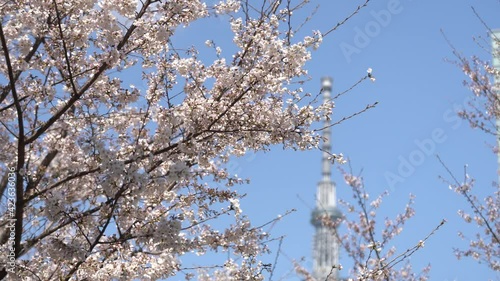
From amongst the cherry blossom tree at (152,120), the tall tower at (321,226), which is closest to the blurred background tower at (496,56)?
the cherry blossom tree at (152,120)

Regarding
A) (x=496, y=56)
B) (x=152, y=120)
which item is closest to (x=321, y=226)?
(x=496, y=56)

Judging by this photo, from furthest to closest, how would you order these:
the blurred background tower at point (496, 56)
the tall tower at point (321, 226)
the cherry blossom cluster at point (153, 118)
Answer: the tall tower at point (321, 226) < the blurred background tower at point (496, 56) < the cherry blossom cluster at point (153, 118)

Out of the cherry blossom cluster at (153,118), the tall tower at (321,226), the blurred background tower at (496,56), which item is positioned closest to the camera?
the cherry blossom cluster at (153,118)

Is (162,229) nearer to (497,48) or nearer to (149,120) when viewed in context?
(149,120)

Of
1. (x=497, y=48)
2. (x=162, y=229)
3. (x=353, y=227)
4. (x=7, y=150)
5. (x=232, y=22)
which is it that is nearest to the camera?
(x=162, y=229)

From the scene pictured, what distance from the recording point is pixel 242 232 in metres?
4.46

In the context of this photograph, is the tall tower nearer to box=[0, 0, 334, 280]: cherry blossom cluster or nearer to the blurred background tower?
the blurred background tower

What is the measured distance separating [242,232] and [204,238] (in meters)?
0.32

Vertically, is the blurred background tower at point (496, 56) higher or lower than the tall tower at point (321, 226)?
lower

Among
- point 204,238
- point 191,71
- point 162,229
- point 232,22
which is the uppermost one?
point 232,22

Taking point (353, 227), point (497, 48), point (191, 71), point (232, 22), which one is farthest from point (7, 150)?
point (353, 227)

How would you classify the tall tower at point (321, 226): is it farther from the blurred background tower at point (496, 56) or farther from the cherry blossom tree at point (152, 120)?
the cherry blossom tree at point (152, 120)

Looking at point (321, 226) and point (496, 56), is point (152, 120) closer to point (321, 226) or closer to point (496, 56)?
point (496, 56)

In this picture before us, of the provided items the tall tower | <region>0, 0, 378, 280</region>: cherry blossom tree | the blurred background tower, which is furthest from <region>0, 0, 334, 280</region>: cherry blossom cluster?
the tall tower
